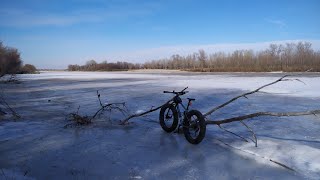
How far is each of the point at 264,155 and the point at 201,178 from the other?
1641mm

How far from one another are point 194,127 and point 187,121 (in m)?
0.25

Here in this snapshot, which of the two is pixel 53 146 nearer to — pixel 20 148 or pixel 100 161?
pixel 20 148

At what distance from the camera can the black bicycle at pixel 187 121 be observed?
6.33 metres

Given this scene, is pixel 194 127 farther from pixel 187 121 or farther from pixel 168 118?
pixel 168 118

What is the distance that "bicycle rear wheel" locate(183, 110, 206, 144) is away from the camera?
6.29 m

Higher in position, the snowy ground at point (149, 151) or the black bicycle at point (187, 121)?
the black bicycle at point (187, 121)

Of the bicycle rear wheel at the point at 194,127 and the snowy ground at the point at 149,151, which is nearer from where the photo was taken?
the snowy ground at the point at 149,151

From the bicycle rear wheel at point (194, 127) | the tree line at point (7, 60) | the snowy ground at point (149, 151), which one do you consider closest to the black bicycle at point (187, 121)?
the bicycle rear wheel at point (194, 127)

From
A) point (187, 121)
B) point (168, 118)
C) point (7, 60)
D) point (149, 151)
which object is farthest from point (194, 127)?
point (7, 60)

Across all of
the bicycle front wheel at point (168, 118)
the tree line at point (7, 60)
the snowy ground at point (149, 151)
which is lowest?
the snowy ground at point (149, 151)

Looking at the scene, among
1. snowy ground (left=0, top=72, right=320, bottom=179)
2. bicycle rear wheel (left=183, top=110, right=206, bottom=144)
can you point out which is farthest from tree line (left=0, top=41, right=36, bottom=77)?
bicycle rear wheel (left=183, top=110, right=206, bottom=144)

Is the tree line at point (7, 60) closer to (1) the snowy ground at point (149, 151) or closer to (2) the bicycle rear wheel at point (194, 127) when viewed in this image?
(1) the snowy ground at point (149, 151)

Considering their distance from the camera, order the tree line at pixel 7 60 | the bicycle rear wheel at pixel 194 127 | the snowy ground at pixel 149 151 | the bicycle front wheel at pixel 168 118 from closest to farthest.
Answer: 1. the snowy ground at pixel 149 151
2. the bicycle rear wheel at pixel 194 127
3. the bicycle front wheel at pixel 168 118
4. the tree line at pixel 7 60

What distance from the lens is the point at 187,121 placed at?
267 inches
